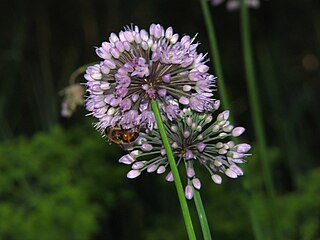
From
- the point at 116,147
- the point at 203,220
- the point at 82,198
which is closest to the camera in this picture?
the point at 203,220

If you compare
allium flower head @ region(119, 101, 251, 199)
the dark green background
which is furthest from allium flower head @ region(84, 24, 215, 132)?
the dark green background

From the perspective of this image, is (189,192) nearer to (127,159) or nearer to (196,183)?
(196,183)

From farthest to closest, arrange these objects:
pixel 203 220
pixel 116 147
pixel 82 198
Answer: pixel 116 147
pixel 82 198
pixel 203 220

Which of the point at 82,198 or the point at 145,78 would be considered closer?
the point at 145,78

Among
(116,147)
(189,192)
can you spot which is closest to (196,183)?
(189,192)

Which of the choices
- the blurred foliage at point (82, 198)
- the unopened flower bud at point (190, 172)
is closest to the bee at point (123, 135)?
the unopened flower bud at point (190, 172)

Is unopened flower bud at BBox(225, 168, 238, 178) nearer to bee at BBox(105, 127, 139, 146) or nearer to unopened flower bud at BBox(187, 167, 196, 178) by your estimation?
unopened flower bud at BBox(187, 167, 196, 178)

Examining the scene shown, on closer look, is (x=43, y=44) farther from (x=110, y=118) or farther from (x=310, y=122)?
(x=110, y=118)

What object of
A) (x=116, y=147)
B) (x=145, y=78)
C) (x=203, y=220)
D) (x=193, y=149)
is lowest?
(x=203, y=220)
